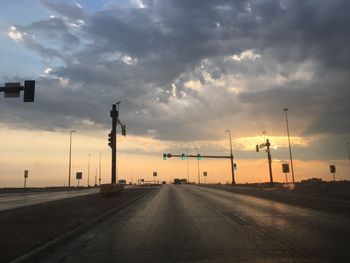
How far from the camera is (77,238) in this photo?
12547 millimetres

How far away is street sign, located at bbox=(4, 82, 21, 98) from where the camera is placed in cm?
2333

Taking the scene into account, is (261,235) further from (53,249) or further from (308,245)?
(53,249)

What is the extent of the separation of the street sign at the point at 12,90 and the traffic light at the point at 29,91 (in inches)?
23.3

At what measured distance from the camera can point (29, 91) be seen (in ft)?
75.5

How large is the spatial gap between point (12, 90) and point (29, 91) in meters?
1.13

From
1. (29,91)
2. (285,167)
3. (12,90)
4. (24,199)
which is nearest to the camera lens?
(29,91)

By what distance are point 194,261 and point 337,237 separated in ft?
17.7

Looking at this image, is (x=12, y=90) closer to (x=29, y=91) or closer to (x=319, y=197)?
(x=29, y=91)

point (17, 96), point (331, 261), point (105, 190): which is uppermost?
point (17, 96)

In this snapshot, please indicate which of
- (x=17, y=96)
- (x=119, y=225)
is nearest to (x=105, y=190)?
(x=17, y=96)

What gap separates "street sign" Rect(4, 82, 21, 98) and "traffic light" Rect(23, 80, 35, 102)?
592 mm

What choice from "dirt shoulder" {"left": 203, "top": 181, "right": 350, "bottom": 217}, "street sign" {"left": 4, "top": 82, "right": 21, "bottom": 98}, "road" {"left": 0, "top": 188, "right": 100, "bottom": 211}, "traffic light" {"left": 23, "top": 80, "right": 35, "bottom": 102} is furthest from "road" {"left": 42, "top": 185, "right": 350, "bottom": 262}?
"road" {"left": 0, "top": 188, "right": 100, "bottom": 211}

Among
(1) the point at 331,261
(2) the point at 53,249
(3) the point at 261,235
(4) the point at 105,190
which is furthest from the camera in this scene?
(4) the point at 105,190

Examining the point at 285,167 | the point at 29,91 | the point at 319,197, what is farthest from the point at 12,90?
the point at 285,167
